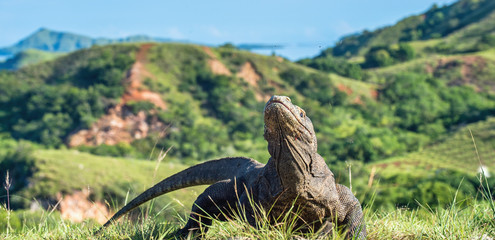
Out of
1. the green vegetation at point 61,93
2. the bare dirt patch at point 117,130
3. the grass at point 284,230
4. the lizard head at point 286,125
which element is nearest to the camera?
the lizard head at point 286,125

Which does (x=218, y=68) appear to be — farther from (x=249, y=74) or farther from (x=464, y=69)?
(x=464, y=69)

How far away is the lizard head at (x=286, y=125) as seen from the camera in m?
3.53

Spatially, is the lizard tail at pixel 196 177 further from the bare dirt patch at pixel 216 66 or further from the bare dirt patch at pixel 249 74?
the bare dirt patch at pixel 216 66

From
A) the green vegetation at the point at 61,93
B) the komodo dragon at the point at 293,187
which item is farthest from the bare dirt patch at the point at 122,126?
the komodo dragon at the point at 293,187

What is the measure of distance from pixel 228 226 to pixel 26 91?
84.7 meters

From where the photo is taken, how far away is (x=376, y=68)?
324 feet

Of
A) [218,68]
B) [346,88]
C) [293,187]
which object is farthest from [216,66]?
[293,187]

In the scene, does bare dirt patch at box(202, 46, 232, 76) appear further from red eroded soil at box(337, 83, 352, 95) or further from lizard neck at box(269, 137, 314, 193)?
lizard neck at box(269, 137, 314, 193)

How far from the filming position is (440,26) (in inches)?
5012

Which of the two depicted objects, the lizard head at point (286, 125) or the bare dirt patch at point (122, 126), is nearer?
the lizard head at point (286, 125)

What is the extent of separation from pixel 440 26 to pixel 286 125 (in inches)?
5296

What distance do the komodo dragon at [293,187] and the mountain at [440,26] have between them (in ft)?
352

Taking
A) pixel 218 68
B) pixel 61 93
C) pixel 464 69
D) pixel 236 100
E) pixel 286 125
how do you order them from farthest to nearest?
pixel 218 68
pixel 464 69
pixel 236 100
pixel 61 93
pixel 286 125

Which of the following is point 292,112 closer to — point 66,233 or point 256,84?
point 66,233
